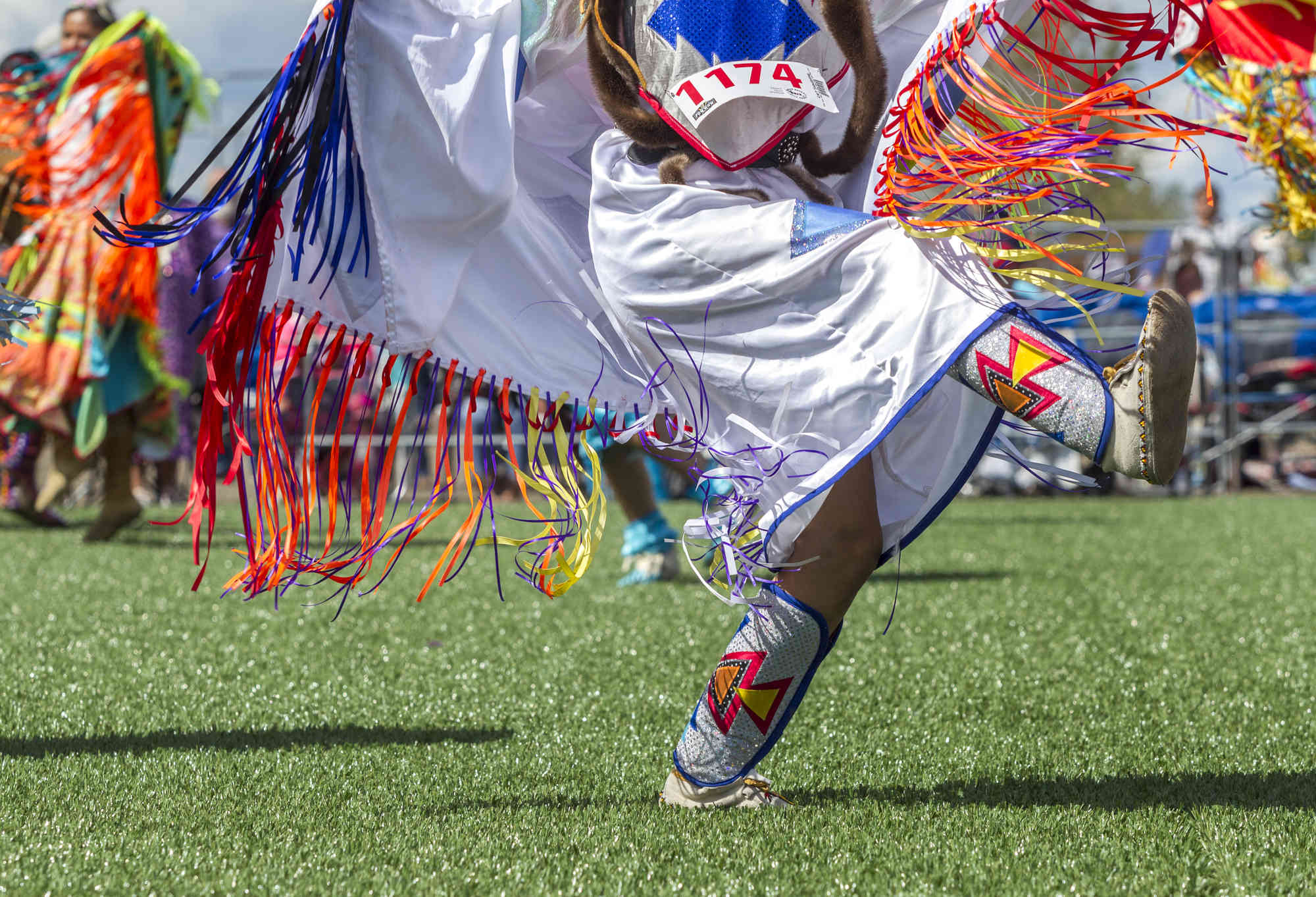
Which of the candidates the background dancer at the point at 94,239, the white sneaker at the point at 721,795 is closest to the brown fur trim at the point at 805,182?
the white sneaker at the point at 721,795

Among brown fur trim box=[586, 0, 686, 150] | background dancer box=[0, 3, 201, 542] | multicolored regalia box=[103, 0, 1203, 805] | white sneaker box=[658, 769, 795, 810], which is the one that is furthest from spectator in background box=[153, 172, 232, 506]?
white sneaker box=[658, 769, 795, 810]

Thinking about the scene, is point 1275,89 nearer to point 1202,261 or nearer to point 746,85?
point 746,85

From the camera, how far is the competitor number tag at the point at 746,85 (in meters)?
2.00

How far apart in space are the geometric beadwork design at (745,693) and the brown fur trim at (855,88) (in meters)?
0.79

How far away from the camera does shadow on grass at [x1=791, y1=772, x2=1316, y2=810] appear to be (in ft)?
7.11

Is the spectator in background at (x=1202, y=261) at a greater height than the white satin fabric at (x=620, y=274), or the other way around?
the white satin fabric at (x=620, y=274)

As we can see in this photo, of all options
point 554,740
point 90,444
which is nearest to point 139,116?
point 90,444

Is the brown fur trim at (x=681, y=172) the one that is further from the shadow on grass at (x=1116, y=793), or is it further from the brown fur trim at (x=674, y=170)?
the shadow on grass at (x=1116, y=793)

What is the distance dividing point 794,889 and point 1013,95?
1.16m

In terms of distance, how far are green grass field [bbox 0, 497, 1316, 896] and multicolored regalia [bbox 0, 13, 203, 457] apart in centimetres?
143

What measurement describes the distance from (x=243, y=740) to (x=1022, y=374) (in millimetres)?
1643

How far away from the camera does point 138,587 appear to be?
4703 millimetres

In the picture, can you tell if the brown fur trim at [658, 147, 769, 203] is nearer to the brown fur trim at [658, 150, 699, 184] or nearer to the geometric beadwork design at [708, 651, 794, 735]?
the brown fur trim at [658, 150, 699, 184]

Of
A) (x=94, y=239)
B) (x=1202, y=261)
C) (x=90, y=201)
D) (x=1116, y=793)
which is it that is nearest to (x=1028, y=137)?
(x=1116, y=793)
